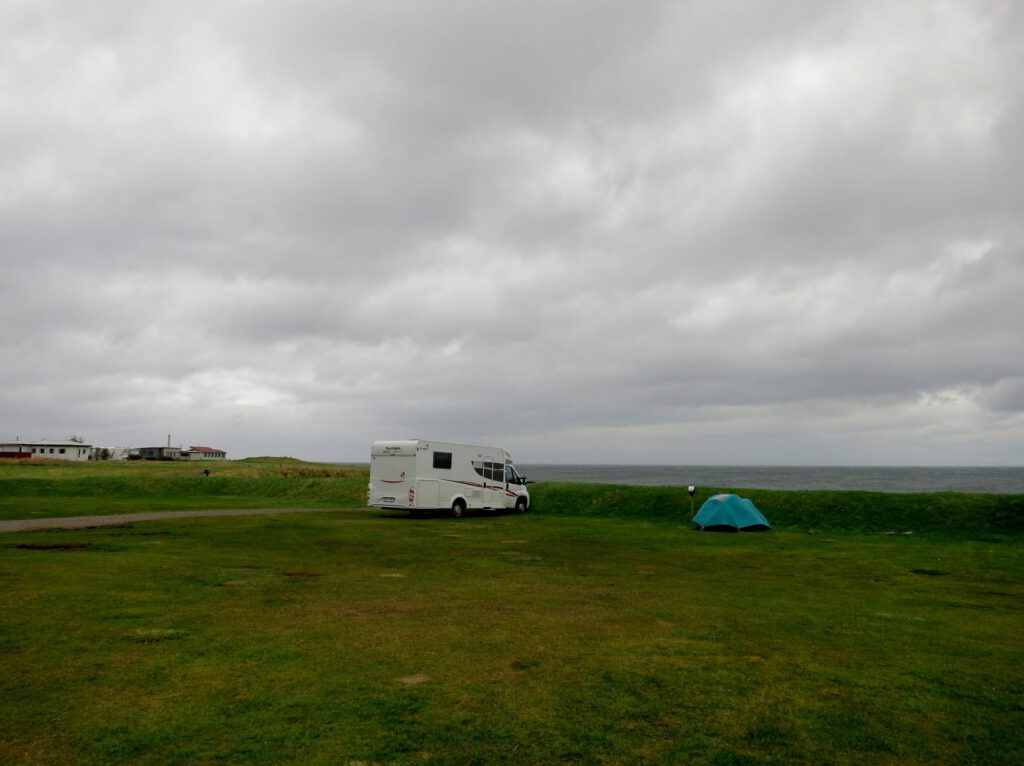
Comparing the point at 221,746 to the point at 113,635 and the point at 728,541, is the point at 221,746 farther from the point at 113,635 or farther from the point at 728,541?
the point at 728,541

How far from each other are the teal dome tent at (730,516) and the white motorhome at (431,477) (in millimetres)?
11255

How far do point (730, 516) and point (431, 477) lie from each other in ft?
45.0

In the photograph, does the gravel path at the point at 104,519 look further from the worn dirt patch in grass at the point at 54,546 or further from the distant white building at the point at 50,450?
the distant white building at the point at 50,450

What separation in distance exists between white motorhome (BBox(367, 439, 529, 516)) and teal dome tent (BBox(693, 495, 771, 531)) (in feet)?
36.9

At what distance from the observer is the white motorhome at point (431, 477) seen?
31766mm

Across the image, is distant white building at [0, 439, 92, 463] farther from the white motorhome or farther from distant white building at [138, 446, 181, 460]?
the white motorhome

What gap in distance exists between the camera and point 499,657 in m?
8.44

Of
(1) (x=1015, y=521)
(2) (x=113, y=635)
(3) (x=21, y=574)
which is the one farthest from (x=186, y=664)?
(1) (x=1015, y=521)

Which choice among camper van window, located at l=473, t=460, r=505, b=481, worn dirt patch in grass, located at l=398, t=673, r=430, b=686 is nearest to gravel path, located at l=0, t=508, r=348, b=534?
camper van window, located at l=473, t=460, r=505, b=481

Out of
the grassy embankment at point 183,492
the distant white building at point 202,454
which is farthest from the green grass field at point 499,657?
the distant white building at point 202,454

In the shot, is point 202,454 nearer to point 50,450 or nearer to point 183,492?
point 50,450

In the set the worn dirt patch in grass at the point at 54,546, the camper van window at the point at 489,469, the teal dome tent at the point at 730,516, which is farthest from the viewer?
the camper van window at the point at 489,469

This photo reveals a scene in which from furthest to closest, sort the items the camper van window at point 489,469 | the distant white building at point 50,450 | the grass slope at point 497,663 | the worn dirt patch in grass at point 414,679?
1. the distant white building at point 50,450
2. the camper van window at point 489,469
3. the worn dirt patch in grass at point 414,679
4. the grass slope at point 497,663

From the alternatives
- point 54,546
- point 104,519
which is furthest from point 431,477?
point 54,546
